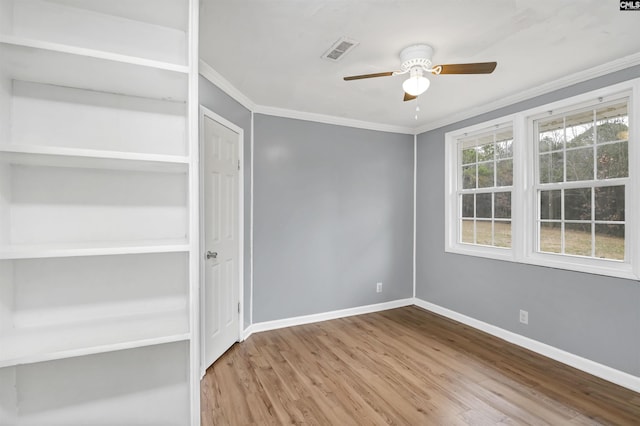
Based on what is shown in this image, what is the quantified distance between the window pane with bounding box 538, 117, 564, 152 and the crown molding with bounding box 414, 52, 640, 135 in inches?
11.7

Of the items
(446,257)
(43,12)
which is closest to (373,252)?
(446,257)

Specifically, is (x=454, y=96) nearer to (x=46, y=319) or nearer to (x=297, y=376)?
(x=297, y=376)

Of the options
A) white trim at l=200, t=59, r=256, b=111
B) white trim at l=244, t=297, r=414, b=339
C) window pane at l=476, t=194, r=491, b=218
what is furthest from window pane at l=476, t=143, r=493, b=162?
white trim at l=200, t=59, r=256, b=111

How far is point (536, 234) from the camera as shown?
303 cm

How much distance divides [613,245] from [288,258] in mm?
3005

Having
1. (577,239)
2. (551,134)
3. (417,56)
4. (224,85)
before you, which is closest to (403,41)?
(417,56)

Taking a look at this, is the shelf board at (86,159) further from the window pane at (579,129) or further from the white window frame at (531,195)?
Result: the window pane at (579,129)

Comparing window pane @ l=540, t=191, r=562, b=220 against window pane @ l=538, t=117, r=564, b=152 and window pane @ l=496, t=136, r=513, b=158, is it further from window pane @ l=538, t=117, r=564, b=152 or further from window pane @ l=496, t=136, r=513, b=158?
window pane @ l=496, t=136, r=513, b=158

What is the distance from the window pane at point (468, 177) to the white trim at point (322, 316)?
1770 mm

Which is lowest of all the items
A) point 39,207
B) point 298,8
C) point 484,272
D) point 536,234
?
point 484,272

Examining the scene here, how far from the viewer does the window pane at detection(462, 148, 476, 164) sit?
3.71m

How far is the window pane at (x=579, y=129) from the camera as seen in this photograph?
2674 millimetres

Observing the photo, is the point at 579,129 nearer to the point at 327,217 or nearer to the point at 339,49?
the point at 339,49

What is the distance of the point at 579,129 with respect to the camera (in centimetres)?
274
